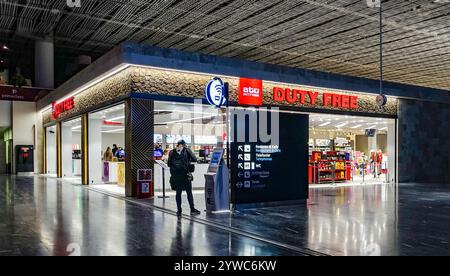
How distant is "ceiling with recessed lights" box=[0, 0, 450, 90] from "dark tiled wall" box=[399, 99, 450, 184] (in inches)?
88.1

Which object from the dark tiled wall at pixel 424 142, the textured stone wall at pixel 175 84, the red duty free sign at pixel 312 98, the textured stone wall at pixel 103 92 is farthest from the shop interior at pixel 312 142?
the textured stone wall at pixel 103 92

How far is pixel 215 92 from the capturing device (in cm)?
828

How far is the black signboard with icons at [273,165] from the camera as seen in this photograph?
8.55 m

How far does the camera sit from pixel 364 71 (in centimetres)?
1548

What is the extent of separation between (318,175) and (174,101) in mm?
6515

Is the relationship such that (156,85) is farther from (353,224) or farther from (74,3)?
(353,224)

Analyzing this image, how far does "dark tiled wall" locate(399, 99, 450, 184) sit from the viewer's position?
1606 cm

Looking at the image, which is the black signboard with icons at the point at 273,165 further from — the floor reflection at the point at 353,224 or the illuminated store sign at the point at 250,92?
the illuminated store sign at the point at 250,92

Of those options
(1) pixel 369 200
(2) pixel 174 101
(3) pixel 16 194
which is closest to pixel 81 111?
(3) pixel 16 194

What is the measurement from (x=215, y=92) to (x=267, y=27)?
3.01m

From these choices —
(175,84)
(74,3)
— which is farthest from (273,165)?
(74,3)

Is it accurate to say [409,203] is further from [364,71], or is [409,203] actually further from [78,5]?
[78,5]

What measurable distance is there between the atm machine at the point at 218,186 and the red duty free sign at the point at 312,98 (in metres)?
5.37

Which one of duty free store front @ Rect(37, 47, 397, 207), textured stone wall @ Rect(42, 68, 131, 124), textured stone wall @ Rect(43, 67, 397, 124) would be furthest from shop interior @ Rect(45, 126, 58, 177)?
textured stone wall @ Rect(43, 67, 397, 124)
